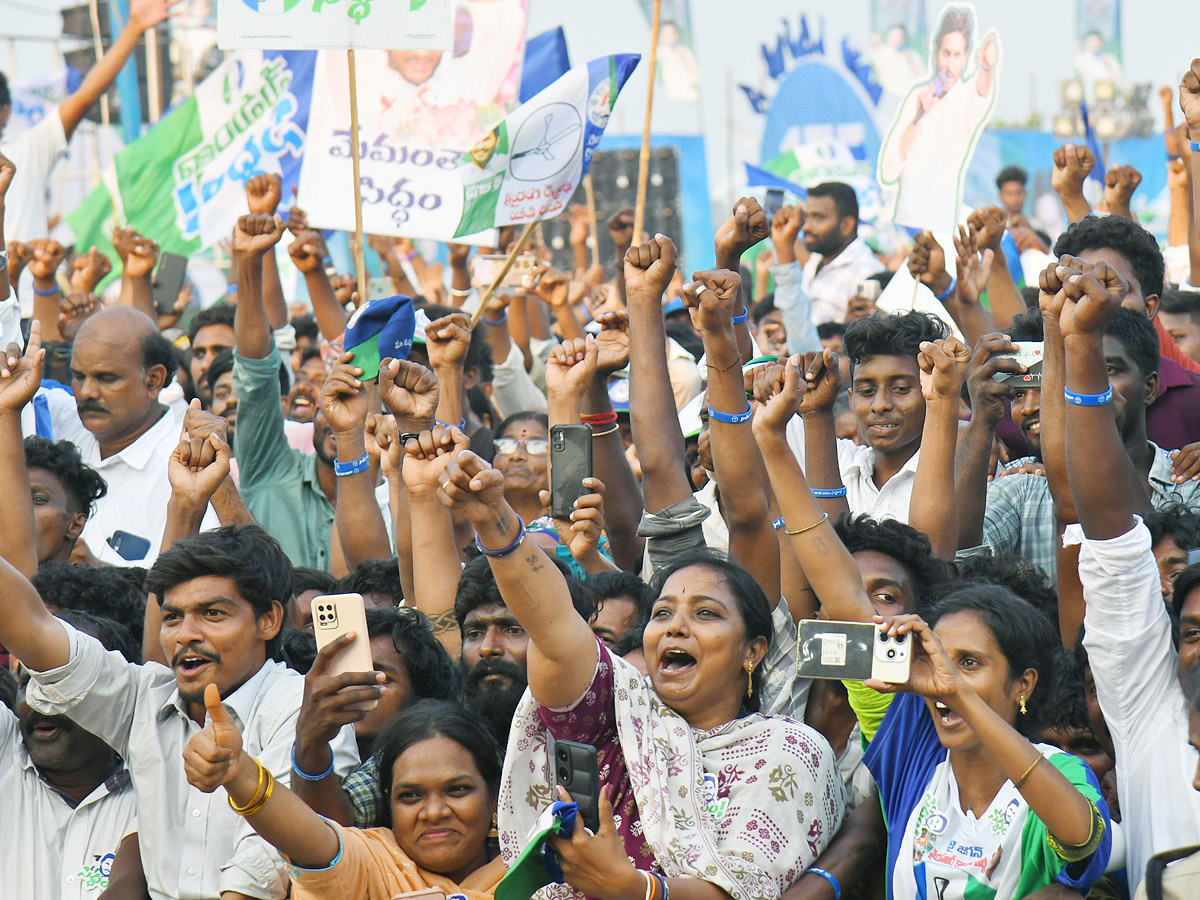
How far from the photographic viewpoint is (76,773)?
3.90 m

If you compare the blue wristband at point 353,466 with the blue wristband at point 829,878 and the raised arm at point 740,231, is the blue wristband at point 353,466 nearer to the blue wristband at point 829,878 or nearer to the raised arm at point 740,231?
the raised arm at point 740,231

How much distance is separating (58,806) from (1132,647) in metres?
2.63

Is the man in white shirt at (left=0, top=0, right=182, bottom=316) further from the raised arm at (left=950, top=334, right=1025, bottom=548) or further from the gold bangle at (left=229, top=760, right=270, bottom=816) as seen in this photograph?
the gold bangle at (left=229, top=760, right=270, bottom=816)

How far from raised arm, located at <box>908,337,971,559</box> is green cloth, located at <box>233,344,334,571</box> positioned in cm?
257

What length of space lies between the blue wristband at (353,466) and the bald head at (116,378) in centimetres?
118

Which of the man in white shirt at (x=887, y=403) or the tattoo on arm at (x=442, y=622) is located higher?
the man in white shirt at (x=887, y=403)

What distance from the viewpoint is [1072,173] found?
19.5 ft

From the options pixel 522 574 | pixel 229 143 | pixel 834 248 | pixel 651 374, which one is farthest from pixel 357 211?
pixel 834 248

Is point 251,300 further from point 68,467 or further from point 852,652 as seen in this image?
point 852,652

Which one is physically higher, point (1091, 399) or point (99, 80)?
point (99, 80)

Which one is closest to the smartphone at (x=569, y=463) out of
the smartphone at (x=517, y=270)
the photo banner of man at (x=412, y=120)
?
the smartphone at (x=517, y=270)

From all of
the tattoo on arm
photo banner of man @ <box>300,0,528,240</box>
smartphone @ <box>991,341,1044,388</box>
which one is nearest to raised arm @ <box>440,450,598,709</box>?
the tattoo on arm

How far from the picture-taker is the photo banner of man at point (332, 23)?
5820 millimetres

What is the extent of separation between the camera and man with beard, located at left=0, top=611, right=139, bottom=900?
3764mm
